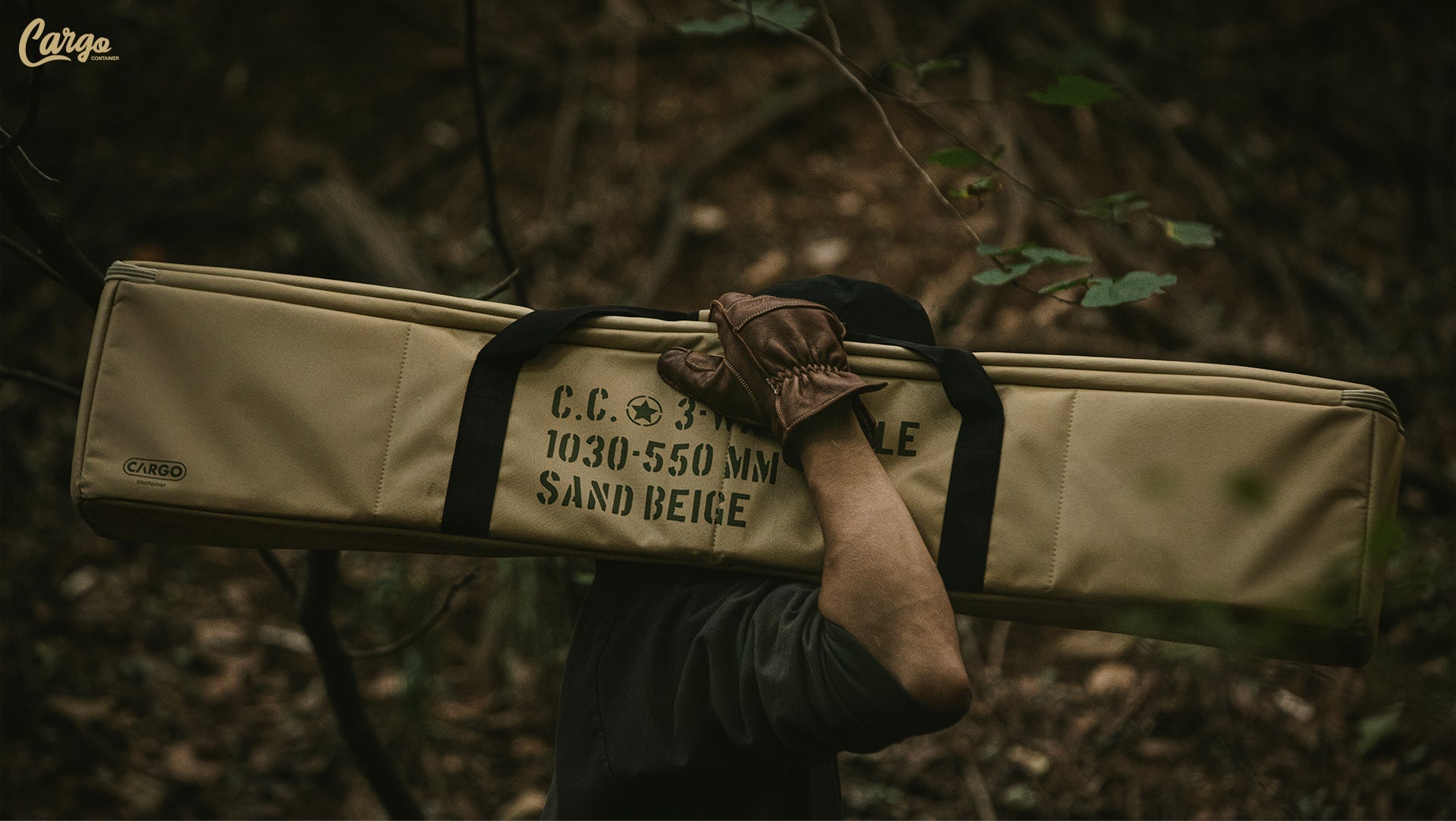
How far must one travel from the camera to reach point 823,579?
1.20 metres

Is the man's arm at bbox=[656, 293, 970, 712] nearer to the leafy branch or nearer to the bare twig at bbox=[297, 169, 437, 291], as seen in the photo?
the leafy branch

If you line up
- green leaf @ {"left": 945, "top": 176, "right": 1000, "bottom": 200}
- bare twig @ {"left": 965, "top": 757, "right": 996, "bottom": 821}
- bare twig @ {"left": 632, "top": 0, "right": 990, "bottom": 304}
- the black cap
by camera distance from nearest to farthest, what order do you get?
the black cap, green leaf @ {"left": 945, "top": 176, "right": 1000, "bottom": 200}, bare twig @ {"left": 965, "top": 757, "right": 996, "bottom": 821}, bare twig @ {"left": 632, "top": 0, "right": 990, "bottom": 304}

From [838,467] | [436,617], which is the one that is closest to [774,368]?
[838,467]

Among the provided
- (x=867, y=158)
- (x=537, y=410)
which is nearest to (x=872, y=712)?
(x=537, y=410)

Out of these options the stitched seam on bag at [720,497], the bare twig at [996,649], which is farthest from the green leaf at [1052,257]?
the bare twig at [996,649]

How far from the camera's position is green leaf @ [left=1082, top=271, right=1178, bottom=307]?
136cm

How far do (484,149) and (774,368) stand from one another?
0.99 meters

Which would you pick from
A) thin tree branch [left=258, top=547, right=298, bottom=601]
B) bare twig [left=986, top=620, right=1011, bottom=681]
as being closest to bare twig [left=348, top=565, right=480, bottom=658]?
thin tree branch [left=258, top=547, right=298, bottom=601]

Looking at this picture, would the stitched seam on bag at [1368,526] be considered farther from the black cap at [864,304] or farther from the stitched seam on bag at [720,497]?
the stitched seam on bag at [720,497]

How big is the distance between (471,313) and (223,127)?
12.4 ft

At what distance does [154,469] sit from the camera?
1379 millimetres

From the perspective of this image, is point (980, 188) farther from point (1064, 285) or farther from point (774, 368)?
point (774, 368)

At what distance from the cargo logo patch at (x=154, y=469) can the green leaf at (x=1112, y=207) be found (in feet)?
4.93

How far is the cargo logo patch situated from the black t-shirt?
635 mm
